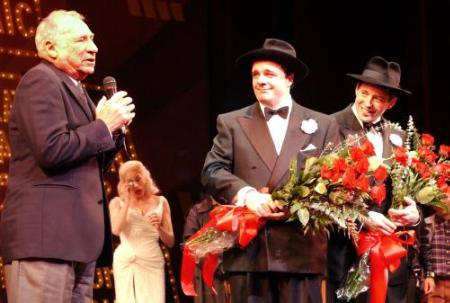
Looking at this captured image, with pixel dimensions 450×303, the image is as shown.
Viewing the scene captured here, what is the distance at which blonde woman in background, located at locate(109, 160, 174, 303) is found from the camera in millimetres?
6738

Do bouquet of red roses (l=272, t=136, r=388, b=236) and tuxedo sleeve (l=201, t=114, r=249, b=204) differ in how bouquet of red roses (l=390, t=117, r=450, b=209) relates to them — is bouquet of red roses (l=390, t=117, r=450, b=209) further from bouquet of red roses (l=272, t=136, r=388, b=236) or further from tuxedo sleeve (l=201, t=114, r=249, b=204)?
tuxedo sleeve (l=201, t=114, r=249, b=204)

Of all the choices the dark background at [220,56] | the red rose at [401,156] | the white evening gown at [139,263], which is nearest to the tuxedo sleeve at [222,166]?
the red rose at [401,156]

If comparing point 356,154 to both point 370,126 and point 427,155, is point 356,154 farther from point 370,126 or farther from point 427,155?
point 370,126

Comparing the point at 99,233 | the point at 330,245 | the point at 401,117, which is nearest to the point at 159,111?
the point at 401,117

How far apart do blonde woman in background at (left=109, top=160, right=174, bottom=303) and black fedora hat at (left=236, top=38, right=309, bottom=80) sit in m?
2.75

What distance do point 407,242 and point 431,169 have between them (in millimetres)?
369

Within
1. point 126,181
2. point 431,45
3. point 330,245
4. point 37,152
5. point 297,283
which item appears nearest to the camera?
point 37,152

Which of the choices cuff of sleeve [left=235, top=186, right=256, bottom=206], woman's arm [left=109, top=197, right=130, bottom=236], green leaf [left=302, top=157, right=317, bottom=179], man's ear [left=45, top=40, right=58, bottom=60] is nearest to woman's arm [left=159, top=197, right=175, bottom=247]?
woman's arm [left=109, top=197, right=130, bottom=236]

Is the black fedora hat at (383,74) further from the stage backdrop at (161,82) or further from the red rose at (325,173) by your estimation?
the stage backdrop at (161,82)

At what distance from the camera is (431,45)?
25.7ft

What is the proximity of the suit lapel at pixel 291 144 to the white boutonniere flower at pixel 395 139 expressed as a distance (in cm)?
63

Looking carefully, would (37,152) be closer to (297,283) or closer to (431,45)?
(297,283)

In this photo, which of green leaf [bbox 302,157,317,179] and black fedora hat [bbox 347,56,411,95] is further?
black fedora hat [bbox 347,56,411,95]

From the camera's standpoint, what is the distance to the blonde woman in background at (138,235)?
22.1 feet
